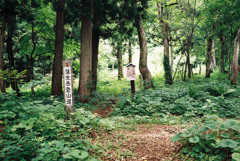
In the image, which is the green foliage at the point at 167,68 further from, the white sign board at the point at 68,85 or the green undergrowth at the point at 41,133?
the white sign board at the point at 68,85

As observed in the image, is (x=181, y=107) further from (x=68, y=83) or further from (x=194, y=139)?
(x=68, y=83)

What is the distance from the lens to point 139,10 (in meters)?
8.97

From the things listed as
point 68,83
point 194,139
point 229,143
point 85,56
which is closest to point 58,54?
point 85,56

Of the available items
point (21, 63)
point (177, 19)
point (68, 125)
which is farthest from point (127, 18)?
point (21, 63)

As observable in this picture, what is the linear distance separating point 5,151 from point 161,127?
3.60 m

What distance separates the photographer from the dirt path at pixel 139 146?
2922 millimetres

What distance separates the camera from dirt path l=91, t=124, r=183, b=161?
2922mm

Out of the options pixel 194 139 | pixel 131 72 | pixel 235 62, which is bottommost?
pixel 194 139

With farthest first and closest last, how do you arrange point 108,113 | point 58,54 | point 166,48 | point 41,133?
point 166,48
point 58,54
point 108,113
point 41,133

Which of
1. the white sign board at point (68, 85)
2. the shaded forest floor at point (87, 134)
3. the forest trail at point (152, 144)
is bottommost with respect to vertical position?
the forest trail at point (152, 144)

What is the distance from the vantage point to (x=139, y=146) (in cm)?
331

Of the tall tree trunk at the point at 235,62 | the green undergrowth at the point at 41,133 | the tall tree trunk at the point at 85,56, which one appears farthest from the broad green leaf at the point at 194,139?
the tall tree trunk at the point at 235,62

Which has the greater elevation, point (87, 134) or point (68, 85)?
point (68, 85)

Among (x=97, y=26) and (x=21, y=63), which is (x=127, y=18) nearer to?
(x=97, y=26)
